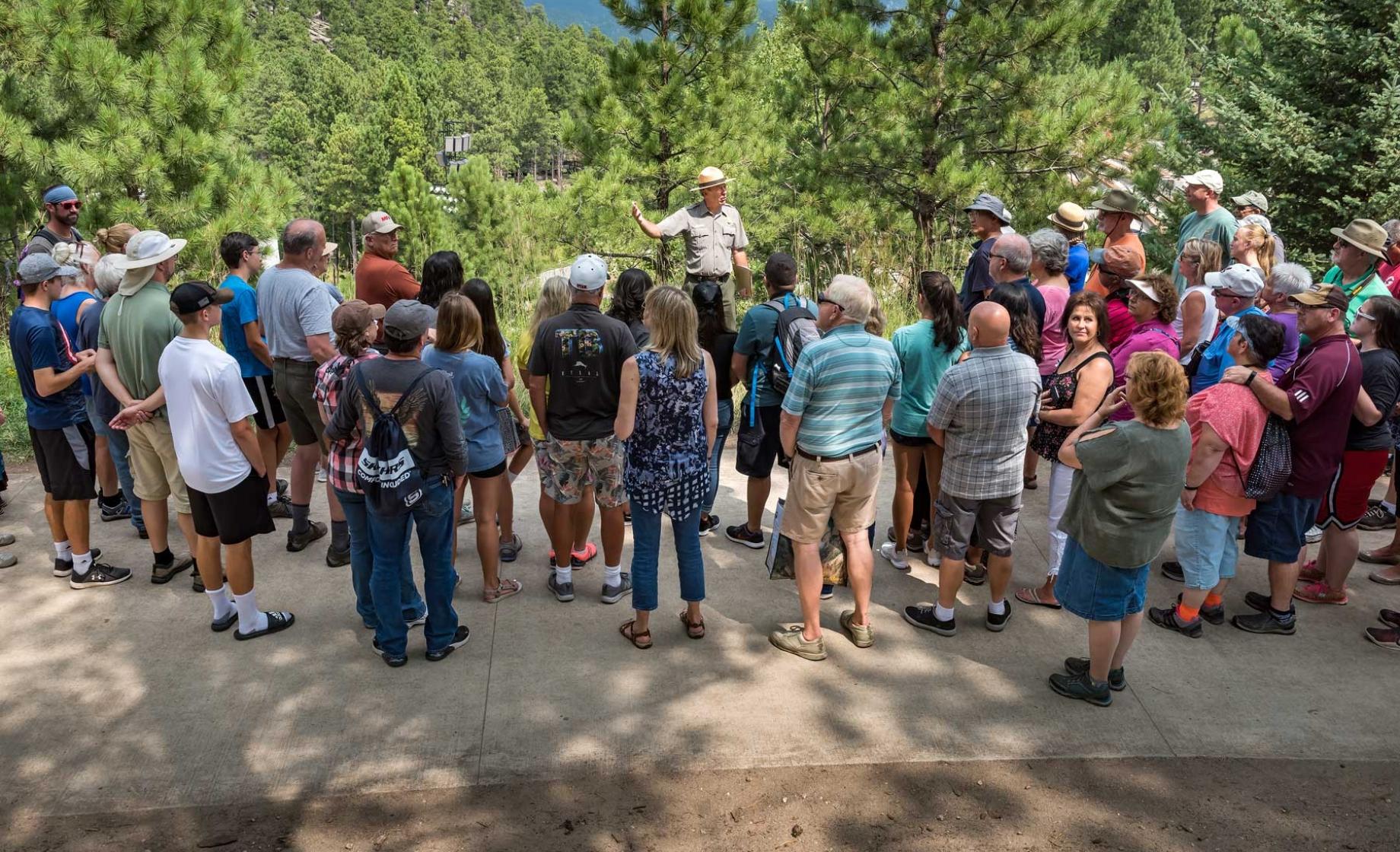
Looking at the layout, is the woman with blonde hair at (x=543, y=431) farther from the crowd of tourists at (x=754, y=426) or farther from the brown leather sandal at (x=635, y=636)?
the brown leather sandal at (x=635, y=636)

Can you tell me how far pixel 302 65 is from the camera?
230 ft

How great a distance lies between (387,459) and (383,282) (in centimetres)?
213

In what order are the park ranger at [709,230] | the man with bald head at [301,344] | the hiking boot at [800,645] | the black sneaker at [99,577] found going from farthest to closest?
the park ranger at [709,230] < the man with bald head at [301,344] < the black sneaker at [99,577] < the hiking boot at [800,645]

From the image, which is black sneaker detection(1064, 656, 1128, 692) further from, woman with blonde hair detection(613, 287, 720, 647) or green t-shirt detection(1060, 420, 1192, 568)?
woman with blonde hair detection(613, 287, 720, 647)

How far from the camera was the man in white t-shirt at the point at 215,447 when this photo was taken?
146 inches

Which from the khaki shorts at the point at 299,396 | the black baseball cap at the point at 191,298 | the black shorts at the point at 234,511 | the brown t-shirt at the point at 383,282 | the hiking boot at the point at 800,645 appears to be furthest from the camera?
the brown t-shirt at the point at 383,282

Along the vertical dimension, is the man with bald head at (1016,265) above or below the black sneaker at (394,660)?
above

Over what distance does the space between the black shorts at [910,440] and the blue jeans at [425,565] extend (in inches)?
90.4

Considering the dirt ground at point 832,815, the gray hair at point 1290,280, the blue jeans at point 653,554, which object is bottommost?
the dirt ground at point 832,815

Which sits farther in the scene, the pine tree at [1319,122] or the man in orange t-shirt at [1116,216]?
the pine tree at [1319,122]

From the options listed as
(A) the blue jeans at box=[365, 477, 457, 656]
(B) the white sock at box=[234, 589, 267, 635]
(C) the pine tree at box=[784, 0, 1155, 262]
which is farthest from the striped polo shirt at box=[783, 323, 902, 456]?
(C) the pine tree at box=[784, 0, 1155, 262]

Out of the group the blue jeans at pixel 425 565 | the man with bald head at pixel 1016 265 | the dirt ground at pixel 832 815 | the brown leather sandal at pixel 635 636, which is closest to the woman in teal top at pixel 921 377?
the man with bald head at pixel 1016 265

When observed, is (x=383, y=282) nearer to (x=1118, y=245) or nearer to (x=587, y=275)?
(x=587, y=275)

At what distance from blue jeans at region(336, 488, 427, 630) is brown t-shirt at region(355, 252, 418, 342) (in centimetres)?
173
